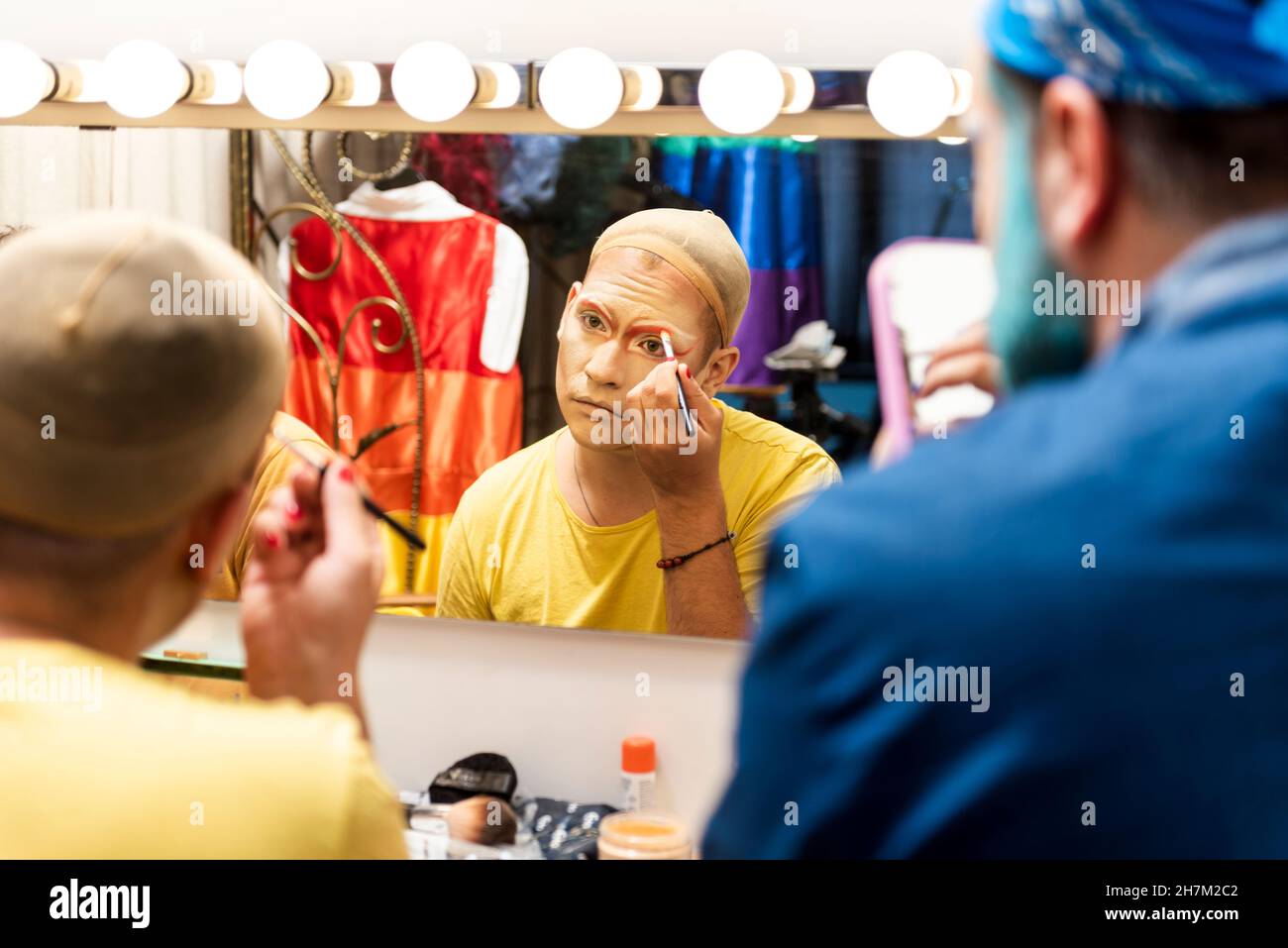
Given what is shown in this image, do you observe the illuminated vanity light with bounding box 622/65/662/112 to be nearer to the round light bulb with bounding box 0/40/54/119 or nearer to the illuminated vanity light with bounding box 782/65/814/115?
the illuminated vanity light with bounding box 782/65/814/115

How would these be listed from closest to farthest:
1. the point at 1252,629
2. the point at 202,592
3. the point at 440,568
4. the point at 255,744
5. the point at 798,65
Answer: the point at 1252,629, the point at 255,744, the point at 202,592, the point at 798,65, the point at 440,568


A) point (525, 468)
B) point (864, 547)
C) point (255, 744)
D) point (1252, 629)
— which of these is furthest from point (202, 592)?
point (525, 468)

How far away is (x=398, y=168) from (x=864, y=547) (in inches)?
36.9

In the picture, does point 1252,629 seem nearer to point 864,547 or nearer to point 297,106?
point 864,547

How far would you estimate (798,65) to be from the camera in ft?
3.77

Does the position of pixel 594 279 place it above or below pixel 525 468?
above

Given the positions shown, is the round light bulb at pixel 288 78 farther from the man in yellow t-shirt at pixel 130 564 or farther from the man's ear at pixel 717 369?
the man in yellow t-shirt at pixel 130 564

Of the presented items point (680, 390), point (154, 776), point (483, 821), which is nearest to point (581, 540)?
point (680, 390)

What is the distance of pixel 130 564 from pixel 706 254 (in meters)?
0.70

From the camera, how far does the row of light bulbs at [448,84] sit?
1121 mm

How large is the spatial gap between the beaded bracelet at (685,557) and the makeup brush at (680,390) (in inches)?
3.9

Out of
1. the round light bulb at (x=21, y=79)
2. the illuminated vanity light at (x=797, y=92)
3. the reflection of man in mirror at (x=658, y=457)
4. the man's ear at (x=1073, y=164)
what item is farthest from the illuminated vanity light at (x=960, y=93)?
the round light bulb at (x=21, y=79)

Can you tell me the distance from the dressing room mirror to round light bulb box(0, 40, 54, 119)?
0.03 m

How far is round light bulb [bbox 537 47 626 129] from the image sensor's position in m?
1.18
